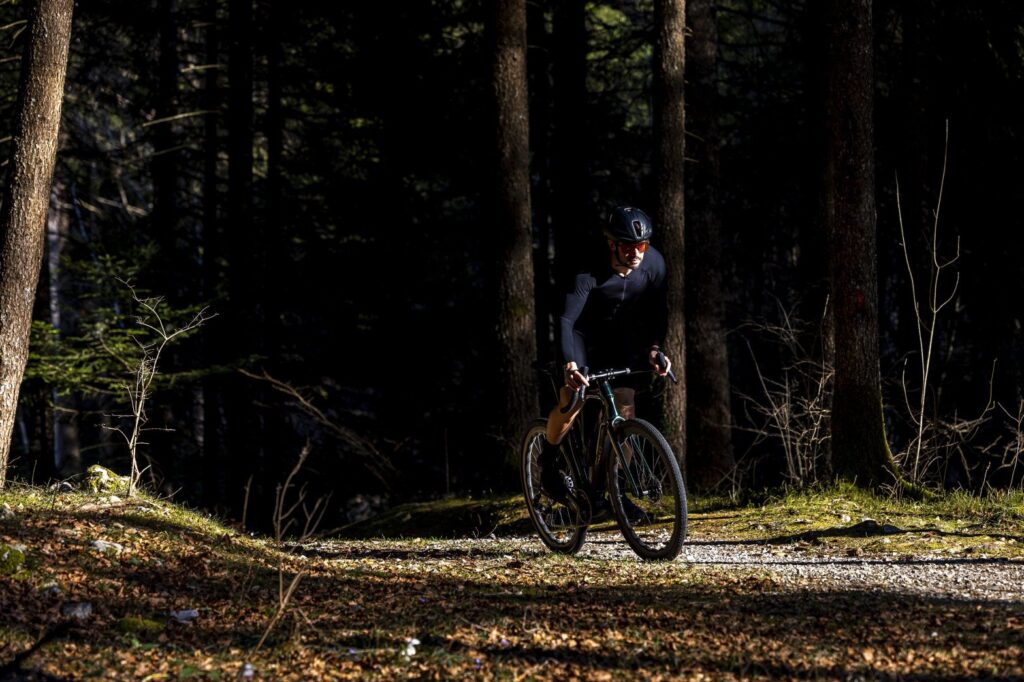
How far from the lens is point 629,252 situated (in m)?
7.19

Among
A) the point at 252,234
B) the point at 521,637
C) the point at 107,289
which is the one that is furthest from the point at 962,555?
the point at 252,234

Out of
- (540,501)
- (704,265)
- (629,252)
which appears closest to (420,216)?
(704,265)

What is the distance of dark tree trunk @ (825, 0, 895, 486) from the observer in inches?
393

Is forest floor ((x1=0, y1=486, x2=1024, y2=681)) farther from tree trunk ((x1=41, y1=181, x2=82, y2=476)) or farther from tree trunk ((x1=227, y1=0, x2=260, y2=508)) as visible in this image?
tree trunk ((x1=41, y1=181, x2=82, y2=476))

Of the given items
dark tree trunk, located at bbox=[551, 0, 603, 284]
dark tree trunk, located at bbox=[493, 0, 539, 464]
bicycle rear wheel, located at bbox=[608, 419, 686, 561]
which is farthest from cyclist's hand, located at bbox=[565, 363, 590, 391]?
dark tree trunk, located at bbox=[551, 0, 603, 284]

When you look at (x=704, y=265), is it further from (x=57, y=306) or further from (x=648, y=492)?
(x=57, y=306)

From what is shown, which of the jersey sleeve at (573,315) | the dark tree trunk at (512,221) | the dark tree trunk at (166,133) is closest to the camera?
the jersey sleeve at (573,315)

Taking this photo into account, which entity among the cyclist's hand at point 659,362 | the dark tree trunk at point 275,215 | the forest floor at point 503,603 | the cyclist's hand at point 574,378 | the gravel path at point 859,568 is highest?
the dark tree trunk at point 275,215

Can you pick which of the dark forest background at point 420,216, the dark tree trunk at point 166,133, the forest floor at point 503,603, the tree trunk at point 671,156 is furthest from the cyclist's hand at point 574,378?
the dark tree trunk at point 166,133

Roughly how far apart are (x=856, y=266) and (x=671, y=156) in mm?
3307

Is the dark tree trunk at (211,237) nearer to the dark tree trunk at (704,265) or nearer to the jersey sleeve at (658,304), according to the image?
the dark tree trunk at (704,265)

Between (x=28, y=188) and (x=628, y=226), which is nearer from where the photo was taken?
(x=628, y=226)

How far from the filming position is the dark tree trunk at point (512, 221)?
1150cm

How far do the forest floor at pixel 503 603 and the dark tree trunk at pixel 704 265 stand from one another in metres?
6.27
